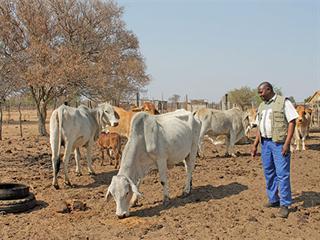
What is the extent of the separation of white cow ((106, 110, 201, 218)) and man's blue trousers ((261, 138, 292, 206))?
1.79 m

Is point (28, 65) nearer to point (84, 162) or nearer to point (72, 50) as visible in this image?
point (72, 50)

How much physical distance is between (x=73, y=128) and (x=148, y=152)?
298 cm

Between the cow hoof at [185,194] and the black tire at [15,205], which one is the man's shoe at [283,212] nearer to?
the cow hoof at [185,194]

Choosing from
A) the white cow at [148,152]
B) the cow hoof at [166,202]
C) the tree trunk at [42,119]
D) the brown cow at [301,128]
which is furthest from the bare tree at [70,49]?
the cow hoof at [166,202]

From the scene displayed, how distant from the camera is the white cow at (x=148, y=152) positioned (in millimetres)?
7117

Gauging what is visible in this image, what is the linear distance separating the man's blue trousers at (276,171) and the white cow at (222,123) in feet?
22.1

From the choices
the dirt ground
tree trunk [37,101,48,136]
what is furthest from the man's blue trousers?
tree trunk [37,101,48,136]

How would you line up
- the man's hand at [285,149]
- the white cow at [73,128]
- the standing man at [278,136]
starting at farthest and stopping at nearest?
the white cow at [73,128] → the standing man at [278,136] → the man's hand at [285,149]

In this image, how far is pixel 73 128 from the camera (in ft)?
33.2

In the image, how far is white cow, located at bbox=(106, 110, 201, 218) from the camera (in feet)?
23.4

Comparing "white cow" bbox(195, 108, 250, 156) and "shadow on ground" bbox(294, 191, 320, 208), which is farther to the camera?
"white cow" bbox(195, 108, 250, 156)

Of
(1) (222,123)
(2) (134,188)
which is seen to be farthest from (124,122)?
(2) (134,188)

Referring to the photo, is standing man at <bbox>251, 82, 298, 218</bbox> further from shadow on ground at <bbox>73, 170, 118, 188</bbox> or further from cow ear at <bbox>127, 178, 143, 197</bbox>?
shadow on ground at <bbox>73, 170, 118, 188</bbox>

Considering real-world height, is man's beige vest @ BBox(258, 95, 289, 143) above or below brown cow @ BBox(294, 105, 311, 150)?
above
